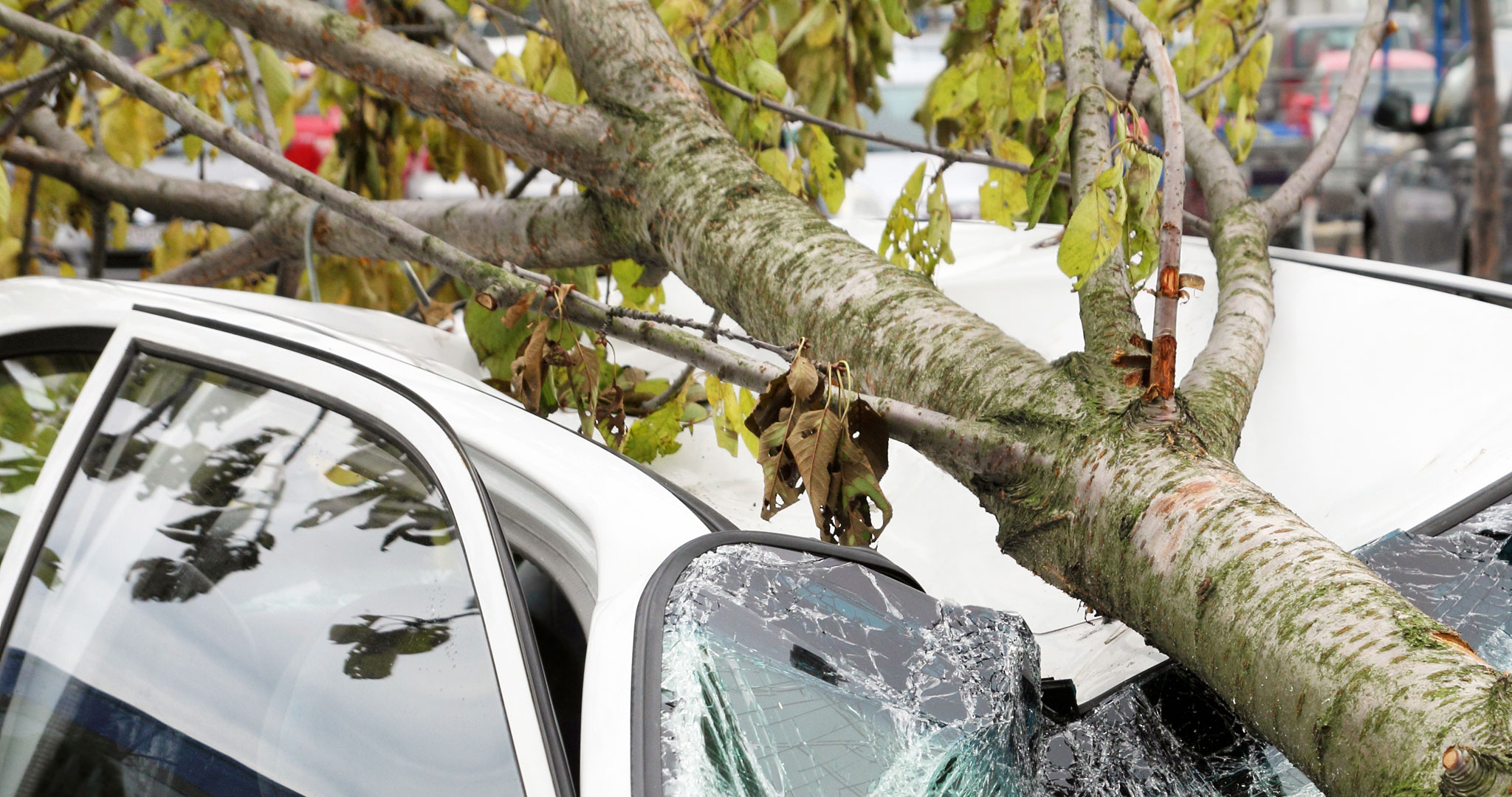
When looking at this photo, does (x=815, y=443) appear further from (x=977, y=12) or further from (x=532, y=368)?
(x=977, y=12)

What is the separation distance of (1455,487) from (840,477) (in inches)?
31.6

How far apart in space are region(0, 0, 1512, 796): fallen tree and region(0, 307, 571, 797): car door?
1.17 feet

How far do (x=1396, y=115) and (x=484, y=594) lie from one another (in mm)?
7593

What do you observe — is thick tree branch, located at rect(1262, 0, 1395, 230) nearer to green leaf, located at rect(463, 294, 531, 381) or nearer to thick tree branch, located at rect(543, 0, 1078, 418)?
thick tree branch, located at rect(543, 0, 1078, 418)

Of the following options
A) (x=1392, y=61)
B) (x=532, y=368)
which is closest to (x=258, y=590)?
(x=532, y=368)

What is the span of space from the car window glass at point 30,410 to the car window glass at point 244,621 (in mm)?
171

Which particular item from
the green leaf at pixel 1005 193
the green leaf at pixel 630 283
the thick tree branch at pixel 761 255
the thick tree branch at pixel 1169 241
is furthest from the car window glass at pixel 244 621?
the green leaf at pixel 1005 193

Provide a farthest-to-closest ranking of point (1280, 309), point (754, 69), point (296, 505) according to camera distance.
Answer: point (754, 69) → point (1280, 309) → point (296, 505)

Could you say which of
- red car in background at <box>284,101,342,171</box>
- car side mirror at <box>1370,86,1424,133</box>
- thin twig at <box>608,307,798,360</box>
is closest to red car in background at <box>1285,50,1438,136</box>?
car side mirror at <box>1370,86,1424,133</box>

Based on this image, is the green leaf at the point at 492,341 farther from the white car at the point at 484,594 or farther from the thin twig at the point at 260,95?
the thin twig at the point at 260,95

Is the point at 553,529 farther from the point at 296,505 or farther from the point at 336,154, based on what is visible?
the point at 336,154

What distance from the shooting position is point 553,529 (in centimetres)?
120

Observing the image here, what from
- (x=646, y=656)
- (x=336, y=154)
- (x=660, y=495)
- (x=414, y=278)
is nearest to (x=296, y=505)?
(x=660, y=495)

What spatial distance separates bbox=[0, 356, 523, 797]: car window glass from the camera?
1.11 m
